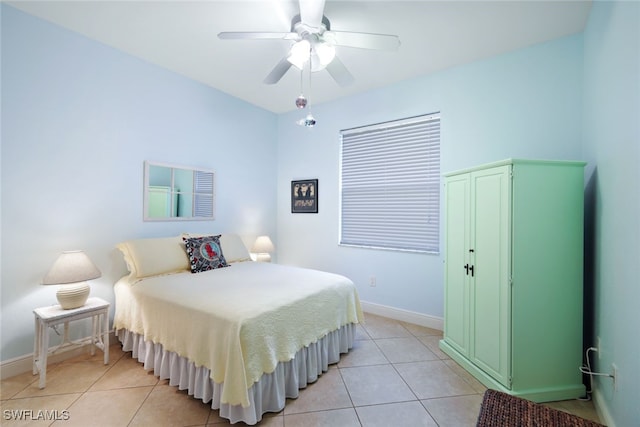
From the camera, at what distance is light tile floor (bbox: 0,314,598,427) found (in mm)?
1701

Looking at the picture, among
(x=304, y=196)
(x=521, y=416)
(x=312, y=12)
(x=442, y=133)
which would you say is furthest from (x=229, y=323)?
(x=442, y=133)

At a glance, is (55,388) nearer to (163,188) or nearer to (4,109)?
(163,188)

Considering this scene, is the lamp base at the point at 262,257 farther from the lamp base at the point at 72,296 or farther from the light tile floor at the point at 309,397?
the lamp base at the point at 72,296

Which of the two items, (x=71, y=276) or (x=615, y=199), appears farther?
(x=71, y=276)

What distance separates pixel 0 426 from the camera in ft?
5.32

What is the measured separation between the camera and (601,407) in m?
1.73

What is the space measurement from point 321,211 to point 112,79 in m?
2.66

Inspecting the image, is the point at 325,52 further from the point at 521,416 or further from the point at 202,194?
the point at 521,416

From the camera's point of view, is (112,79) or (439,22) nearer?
(439,22)

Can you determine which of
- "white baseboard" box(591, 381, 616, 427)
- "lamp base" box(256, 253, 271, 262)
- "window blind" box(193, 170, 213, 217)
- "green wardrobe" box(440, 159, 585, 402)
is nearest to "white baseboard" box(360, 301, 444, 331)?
"green wardrobe" box(440, 159, 585, 402)

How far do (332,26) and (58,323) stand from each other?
3.05 meters

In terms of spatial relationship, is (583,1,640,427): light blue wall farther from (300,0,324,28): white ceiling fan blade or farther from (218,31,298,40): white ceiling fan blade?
(218,31,298,40): white ceiling fan blade

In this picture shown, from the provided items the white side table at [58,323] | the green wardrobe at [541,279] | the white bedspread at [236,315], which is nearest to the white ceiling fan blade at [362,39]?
the green wardrobe at [541,279]

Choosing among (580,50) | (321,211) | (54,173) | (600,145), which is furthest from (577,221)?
(54,173)
